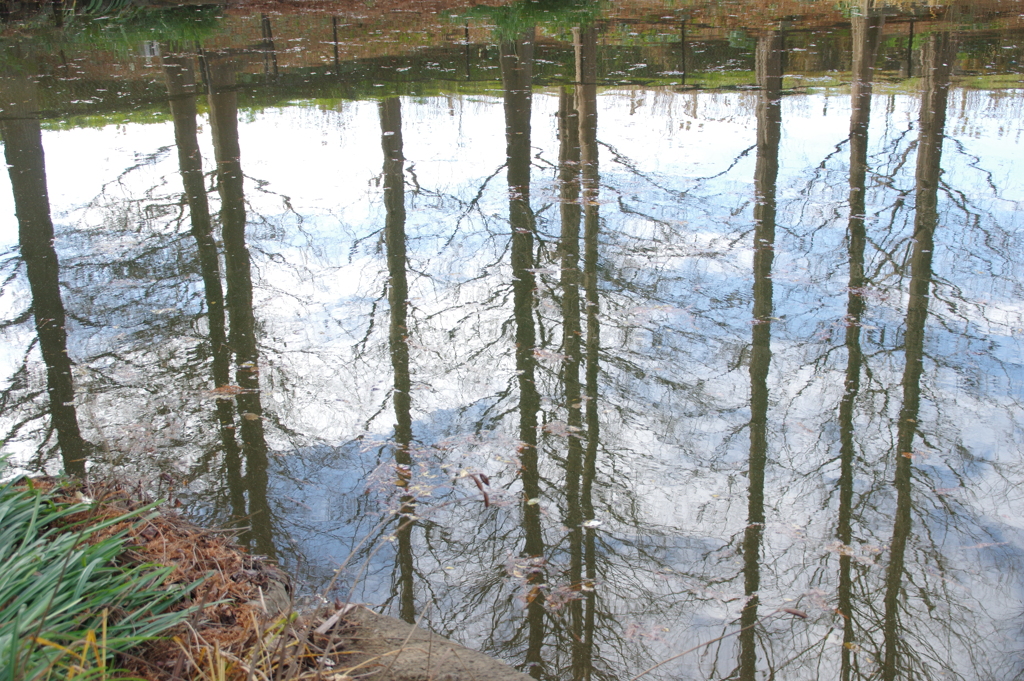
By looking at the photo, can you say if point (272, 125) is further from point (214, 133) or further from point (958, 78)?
point (958, 78)

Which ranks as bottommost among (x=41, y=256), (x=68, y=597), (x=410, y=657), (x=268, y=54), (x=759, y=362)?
(x=410, y=657)

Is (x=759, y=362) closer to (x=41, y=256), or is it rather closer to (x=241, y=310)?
Result: (x=241, y=310)

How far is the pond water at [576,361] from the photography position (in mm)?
3143

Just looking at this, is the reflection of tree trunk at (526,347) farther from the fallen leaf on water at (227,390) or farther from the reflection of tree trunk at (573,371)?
the fallen leaf on water at (227,390)

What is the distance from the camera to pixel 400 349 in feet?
16.5

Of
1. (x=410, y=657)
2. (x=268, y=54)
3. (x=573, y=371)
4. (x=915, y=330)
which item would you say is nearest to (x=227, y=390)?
(x=573, y=371)

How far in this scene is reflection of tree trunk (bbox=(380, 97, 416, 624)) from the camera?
3.28 meters

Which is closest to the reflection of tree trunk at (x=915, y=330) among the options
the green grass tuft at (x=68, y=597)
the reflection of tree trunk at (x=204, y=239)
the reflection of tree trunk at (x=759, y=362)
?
the reflection of tree trunk at (x=759, y=362)

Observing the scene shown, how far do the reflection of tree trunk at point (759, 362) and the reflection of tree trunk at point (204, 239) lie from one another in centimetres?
226

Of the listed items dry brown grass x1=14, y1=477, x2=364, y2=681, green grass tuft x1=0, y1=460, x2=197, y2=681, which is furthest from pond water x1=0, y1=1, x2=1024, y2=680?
green grass tuft x1=0, y1=460, x2=197, y2=681

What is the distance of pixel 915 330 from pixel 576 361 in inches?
86.4

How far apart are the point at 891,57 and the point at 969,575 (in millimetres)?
12982

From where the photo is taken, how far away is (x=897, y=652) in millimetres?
2850

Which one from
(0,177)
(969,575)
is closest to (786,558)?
(969,575)
